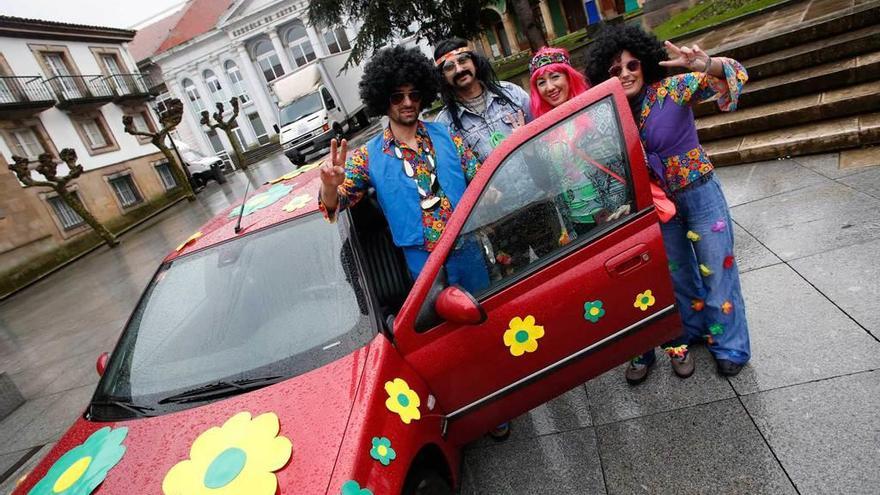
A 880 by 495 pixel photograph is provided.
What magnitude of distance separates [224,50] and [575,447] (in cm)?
4239

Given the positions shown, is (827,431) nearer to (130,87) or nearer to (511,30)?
(130,87)

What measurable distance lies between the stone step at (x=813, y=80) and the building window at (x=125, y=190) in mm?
23401

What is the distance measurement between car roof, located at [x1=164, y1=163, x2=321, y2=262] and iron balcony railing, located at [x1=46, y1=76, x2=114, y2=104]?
23.4m

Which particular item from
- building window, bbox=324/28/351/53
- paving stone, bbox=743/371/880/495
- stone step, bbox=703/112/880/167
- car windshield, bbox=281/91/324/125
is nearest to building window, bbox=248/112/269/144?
building window, bbox=324/28/351/53

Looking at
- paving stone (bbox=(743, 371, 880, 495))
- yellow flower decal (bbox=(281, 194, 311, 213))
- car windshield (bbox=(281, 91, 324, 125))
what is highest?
car windshield (bbox=(281, 91, 324, 125))

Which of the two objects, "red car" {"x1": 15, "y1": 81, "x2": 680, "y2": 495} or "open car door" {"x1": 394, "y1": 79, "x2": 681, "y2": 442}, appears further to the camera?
"open car door" {"x1": 394, "y1": 79, "x2": 681, "y2": 442}

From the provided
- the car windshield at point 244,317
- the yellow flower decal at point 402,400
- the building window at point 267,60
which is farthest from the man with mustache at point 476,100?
the building window at point 267,60

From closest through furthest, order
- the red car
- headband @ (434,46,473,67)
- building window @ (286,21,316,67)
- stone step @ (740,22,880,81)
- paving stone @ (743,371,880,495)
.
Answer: the red car
paving stone @ (743,371,880,495)
headband @ (434,46,473,67)
stone step @ (740,22,880,81)
building window @ (286,21,316,67)

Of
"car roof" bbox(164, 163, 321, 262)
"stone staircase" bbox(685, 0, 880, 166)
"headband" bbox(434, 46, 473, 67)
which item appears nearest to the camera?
Result: "car roof" bbox(164, 163, 321, 262)

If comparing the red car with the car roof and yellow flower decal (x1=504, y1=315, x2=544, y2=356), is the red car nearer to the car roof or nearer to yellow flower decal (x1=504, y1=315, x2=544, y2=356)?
yellow flower decal (x1=504, y1=315, x2=544, y2=356)

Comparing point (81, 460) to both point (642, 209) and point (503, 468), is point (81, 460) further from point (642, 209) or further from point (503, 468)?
point (642, 209)

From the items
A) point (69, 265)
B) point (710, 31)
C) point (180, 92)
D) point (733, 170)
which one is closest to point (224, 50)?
point (180, 92)

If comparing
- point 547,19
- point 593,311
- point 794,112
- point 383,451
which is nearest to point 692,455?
point 593,311

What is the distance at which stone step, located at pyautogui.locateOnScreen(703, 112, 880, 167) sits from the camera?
415 centimetres
